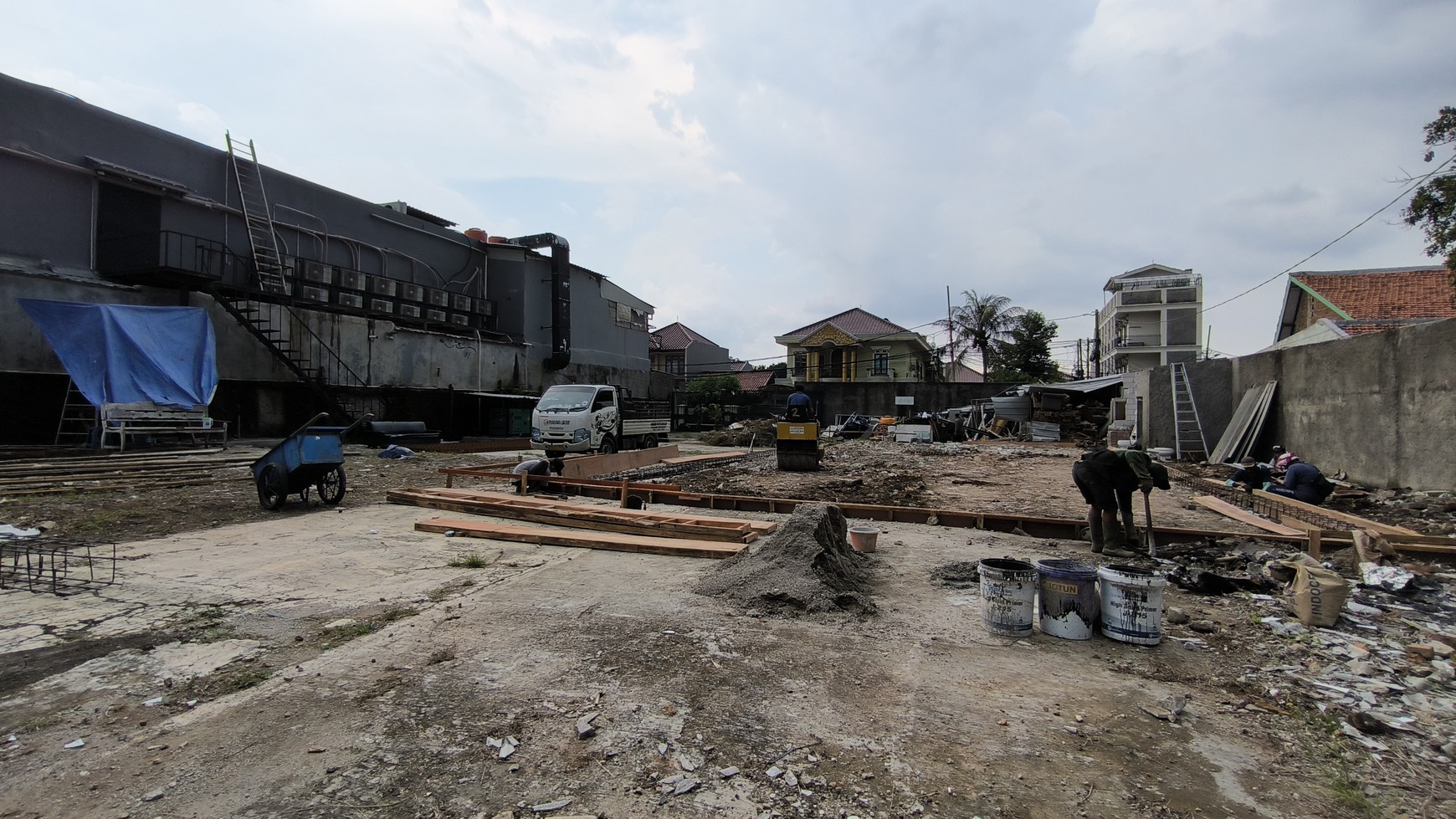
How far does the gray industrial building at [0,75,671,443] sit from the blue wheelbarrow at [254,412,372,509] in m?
11.9

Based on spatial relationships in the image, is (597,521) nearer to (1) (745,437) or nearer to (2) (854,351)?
(1) (745,437)

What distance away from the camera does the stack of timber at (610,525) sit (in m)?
7.07

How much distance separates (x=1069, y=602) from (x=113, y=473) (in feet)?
45.5

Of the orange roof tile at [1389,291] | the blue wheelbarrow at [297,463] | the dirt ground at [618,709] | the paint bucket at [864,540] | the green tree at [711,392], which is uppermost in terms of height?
the orange roof tile at [1389,291]

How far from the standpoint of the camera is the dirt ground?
2.61 metres

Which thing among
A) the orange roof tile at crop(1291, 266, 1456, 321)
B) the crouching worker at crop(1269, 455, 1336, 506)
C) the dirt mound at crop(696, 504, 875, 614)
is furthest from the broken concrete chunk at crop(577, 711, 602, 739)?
the orange roof tile at crop(1291, 266, 1456, 321)

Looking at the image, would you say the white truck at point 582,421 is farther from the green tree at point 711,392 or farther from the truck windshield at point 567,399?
the green tree at point 711,392

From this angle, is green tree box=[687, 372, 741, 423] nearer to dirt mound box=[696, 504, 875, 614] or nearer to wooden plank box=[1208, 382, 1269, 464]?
wooden plank box=[1208, 382, 1269, 464]

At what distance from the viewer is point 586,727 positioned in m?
3.08

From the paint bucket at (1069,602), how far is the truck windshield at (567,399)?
42.4 feet

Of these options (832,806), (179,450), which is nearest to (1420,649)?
(832,806)

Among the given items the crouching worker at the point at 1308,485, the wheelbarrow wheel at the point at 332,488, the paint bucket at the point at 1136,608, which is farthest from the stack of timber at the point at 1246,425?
the wheelbarrow wheel at the point at 332,488

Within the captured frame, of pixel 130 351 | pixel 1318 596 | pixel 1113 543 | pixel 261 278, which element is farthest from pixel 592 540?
pixel 261 278

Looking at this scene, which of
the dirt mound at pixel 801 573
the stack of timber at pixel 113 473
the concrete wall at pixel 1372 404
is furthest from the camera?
the stack of timber at pixel 113 473
